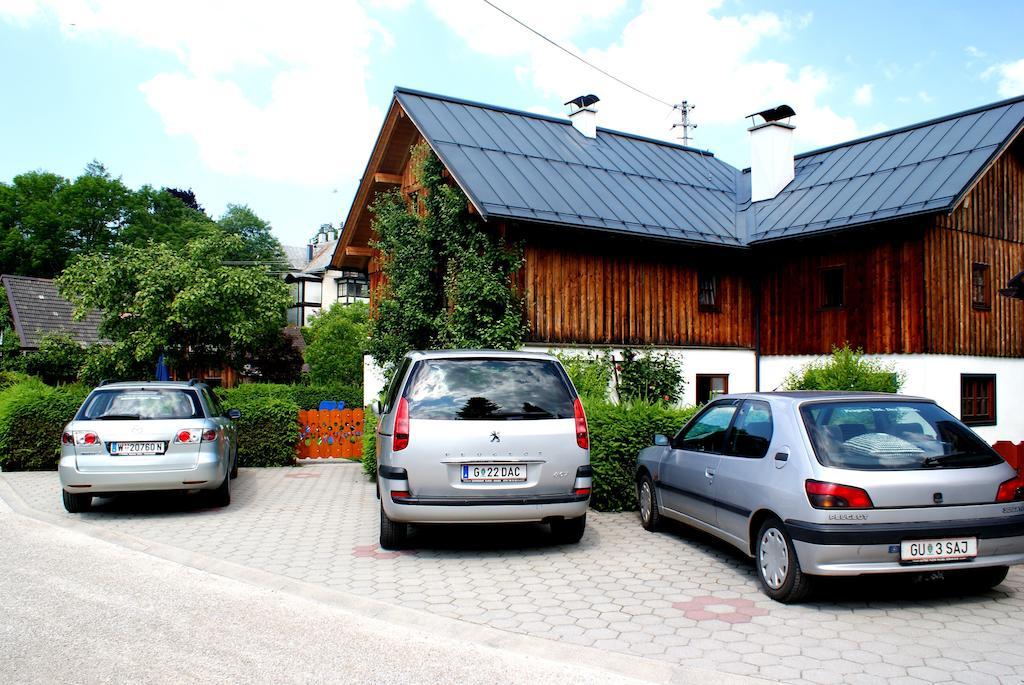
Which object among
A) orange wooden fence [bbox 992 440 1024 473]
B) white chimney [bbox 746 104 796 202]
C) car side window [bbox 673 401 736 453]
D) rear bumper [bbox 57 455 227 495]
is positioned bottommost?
rear bumper [bbox 57 455 227 495]

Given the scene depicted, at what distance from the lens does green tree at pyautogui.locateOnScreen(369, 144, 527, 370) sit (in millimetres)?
15352

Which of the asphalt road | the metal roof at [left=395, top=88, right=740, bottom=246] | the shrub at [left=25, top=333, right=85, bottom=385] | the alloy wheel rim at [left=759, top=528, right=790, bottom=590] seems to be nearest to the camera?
the asphalt road

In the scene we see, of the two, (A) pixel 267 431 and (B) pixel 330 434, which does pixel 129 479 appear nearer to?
(A) pixel 267 431

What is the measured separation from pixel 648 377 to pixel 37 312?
3533cm

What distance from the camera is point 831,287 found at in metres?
18.8

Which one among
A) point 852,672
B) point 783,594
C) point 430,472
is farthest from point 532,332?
point 852,672

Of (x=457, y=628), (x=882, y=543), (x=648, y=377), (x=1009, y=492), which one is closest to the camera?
(x=457, y=628)

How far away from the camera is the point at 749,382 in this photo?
1978cm

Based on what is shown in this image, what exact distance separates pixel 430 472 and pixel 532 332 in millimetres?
9268

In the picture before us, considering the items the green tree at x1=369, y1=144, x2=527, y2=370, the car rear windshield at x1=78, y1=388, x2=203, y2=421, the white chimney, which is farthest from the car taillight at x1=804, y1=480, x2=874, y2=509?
the white chimney

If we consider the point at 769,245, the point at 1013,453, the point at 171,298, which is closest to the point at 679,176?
the point at 769,245

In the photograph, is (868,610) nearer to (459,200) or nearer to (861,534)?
(861,534)

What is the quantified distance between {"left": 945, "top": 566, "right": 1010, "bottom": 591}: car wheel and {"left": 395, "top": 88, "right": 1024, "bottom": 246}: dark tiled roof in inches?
407

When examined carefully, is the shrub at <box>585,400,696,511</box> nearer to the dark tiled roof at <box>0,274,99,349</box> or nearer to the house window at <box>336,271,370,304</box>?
the dark tiled roof at <box>0,274,99,349</box>
